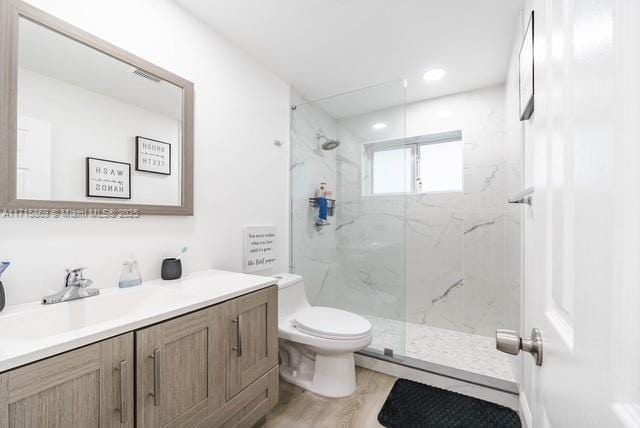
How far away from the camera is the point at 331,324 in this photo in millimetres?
1799

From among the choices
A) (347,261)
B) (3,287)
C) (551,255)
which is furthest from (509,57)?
(3,287)

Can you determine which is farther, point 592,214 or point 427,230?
point 427,230

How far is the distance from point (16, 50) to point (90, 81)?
233mm

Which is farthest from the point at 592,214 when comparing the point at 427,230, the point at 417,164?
the point at 417,164

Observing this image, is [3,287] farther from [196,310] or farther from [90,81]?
[90,81]

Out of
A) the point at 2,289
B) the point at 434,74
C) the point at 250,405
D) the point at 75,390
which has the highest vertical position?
the point at 434,74

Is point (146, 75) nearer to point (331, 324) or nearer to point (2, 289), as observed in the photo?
point (2, 289)

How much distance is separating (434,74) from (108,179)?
2.39 m

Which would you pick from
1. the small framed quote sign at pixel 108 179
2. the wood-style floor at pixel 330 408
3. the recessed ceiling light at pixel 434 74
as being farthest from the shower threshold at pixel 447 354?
the recessed ceiling light at pixel 434 74

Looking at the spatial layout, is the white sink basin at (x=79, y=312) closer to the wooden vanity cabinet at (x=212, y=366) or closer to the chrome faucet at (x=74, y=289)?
the chrome faucet at (x=74, y=289)

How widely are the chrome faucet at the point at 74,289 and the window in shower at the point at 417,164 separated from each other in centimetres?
195

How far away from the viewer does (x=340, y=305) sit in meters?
2.54

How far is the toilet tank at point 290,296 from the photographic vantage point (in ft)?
6.30

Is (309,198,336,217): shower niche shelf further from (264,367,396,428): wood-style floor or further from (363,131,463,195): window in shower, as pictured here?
(264,367,396,428): wood-style floor
